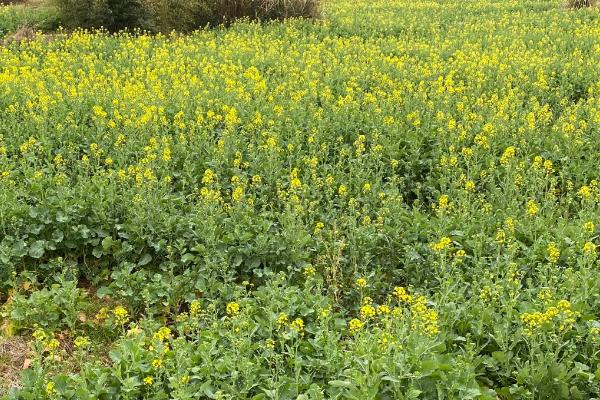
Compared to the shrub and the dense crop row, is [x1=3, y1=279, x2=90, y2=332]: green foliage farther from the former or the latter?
the shrub

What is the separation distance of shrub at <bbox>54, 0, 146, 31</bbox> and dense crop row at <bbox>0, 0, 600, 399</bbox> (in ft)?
19.8

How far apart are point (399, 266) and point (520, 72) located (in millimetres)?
5525

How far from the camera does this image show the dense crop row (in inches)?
146

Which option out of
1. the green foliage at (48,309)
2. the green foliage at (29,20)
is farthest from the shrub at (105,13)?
the green foliage at (48,309)

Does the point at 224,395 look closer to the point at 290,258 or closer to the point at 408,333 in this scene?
the point at 408,333

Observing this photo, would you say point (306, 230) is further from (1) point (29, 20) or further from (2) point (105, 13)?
(1) point (29, 20)

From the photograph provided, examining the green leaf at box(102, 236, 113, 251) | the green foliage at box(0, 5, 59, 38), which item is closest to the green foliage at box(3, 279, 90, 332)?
the green leaf at box(102, 236, 113, 251)

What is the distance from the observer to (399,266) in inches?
212

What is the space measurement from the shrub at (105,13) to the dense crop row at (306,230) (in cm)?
605

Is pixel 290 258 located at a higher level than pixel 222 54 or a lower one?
lower

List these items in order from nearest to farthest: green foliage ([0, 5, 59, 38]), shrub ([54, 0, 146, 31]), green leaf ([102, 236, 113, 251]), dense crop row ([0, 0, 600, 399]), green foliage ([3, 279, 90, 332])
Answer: dense crop row ([0, 0, 600, 399])
green foliage ([3, 279, 90, 332])
green leaf ([102, 236, 113, 251])
shrub ([54, 0, 146, 31])
green foliage ([0, 5, 59, 38])

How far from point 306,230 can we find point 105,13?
40.7 feet

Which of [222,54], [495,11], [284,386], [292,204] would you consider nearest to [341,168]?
[292,204]

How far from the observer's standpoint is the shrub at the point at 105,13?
51.6ft
